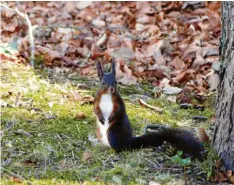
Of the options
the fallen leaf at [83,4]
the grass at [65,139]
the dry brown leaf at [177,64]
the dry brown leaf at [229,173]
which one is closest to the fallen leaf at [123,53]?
the dry brown leaf at [177,64]

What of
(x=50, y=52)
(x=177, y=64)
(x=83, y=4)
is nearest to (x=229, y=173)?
(x=177, y=64)

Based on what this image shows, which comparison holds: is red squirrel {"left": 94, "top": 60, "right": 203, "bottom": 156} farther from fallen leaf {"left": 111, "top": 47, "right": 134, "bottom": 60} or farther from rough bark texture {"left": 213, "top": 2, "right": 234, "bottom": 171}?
fallen leaf {"left": 111, "top": 47, "right": 134, "bottom": 60}

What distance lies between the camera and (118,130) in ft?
11.7

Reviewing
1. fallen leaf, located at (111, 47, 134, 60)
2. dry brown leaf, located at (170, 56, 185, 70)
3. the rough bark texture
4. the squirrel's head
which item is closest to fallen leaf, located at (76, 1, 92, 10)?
fallen leaf, located at (111, 47, 134, 60)

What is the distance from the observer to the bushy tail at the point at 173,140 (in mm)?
3484

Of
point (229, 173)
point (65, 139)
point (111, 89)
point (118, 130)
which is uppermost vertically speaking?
point (111, 89)

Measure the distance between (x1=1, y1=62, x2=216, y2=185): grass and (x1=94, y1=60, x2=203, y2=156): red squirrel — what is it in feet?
0.25

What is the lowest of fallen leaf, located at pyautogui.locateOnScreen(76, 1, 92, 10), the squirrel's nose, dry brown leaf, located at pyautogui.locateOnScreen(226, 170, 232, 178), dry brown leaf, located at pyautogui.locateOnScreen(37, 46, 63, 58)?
dry brown leaf, located at pyautogui.locateOnScreen(226, 170, 232, 178)

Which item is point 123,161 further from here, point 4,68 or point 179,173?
point 4,68

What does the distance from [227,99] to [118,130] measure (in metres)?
0.71

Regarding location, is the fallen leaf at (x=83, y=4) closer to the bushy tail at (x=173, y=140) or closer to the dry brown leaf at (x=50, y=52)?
the dry brown leaf at (x=50, y=52)

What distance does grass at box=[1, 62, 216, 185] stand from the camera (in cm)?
331

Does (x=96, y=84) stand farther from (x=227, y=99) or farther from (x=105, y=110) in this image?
(x=227, y=99)

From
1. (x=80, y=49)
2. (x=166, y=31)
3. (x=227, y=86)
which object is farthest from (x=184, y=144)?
(x=166, y=31)
